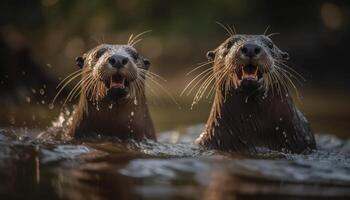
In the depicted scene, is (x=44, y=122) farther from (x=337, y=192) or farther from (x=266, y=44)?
(x=337, y=192)

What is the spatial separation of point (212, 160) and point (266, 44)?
1.41 metres

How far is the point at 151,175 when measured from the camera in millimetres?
4395

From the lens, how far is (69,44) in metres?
13.6

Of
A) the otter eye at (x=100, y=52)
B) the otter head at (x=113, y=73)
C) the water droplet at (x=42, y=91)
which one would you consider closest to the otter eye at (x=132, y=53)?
the otter head at (x=113, y=73)

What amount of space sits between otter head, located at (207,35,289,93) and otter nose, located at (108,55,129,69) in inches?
29.3

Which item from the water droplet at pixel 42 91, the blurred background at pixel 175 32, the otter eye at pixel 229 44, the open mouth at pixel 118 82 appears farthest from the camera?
the blurred background at pixel 175 32

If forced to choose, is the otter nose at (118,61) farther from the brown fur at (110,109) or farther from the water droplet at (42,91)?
the water droplet at (42,91)

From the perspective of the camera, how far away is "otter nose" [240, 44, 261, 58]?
5.49 metres

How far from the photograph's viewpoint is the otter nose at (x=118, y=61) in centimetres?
570

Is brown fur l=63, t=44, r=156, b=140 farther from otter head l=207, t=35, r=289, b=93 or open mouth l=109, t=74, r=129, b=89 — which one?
otter head l=207, t=35, r=289, b=93

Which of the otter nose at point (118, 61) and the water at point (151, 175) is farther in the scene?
the otter nose at point (118, 61)

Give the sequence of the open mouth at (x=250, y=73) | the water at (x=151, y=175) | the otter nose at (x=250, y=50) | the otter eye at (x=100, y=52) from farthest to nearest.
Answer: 1. the otter eye at (x=100, y=52)
2. the open mouth at (x=250, y=73)
3. the otter nose at (x=250, y=50)
4. the water at (x=151, y=175)

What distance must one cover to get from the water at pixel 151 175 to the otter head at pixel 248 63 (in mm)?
576

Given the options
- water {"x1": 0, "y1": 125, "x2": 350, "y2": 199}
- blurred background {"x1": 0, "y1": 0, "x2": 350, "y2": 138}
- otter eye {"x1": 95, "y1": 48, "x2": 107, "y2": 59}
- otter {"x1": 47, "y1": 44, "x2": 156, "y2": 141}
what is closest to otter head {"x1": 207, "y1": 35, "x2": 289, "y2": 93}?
water {"x1": 0, "y1": 125, "x2": 350, "y2": 199}
